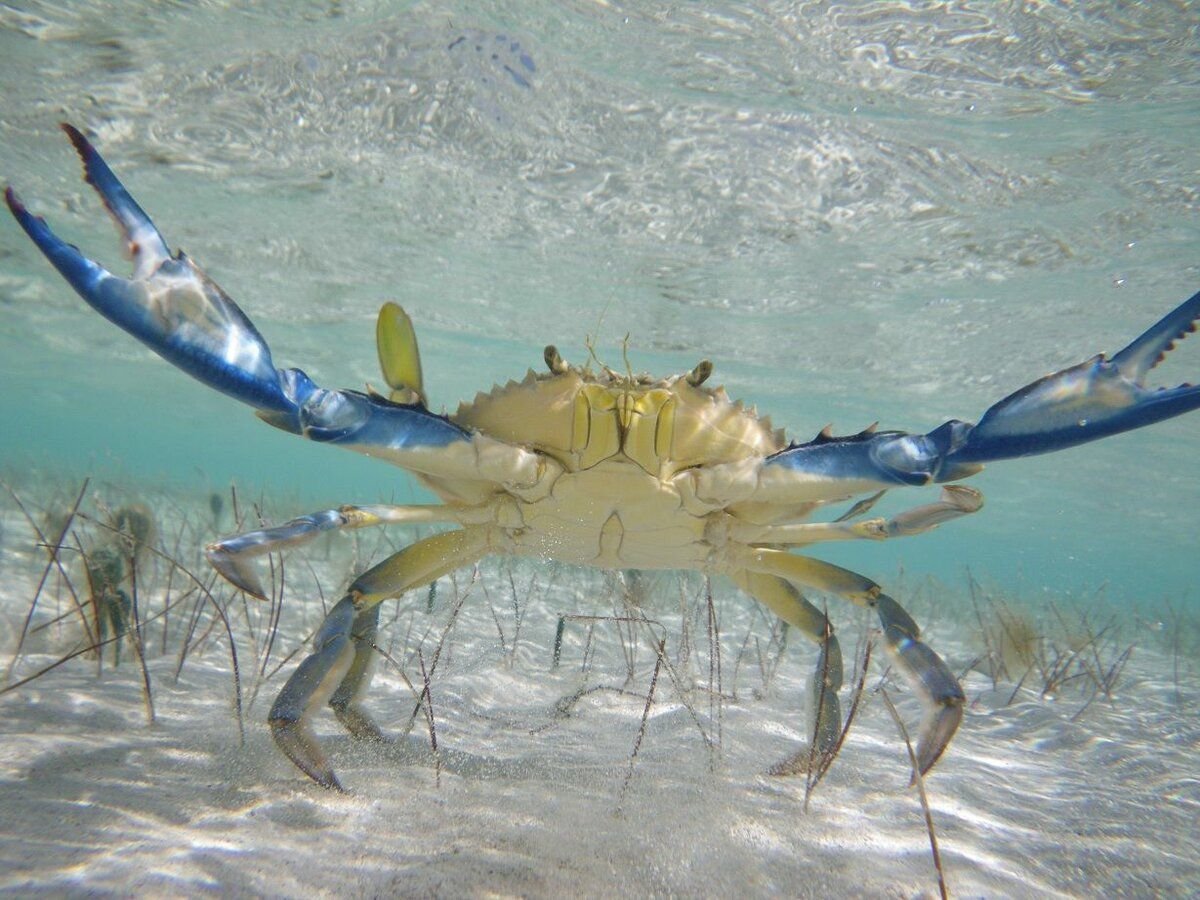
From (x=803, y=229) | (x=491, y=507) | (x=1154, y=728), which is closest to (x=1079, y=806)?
(x=1154, y=728)

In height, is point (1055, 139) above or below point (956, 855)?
above

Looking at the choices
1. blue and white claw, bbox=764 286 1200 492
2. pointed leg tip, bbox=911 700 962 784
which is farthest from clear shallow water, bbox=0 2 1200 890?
blue and white claw, bbox=764 286 1200 492

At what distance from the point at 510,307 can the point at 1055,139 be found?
466 inches

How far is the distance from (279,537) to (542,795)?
1667 millimetres

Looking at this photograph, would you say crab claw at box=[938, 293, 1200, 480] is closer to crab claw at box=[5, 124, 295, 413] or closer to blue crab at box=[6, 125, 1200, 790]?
blue crab at box=[6, 125, 1200, 790]

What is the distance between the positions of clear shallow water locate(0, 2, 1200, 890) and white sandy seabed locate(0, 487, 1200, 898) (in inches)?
9.0

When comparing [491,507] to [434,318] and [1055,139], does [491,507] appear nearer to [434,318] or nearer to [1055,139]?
[1055,139]

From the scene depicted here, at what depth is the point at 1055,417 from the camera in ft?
7.27

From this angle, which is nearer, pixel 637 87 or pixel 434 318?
pixel 637 87

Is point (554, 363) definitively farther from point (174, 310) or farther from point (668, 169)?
point (668, 169)

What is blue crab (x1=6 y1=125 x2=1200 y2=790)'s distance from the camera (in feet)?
7.11

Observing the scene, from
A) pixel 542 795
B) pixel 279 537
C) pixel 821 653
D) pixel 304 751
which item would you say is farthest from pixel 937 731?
pixel 279 537

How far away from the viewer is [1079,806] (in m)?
3.39

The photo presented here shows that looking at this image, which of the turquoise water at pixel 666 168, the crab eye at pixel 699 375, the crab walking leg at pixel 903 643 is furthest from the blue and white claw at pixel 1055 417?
the turquoise water at pixel 666 168
